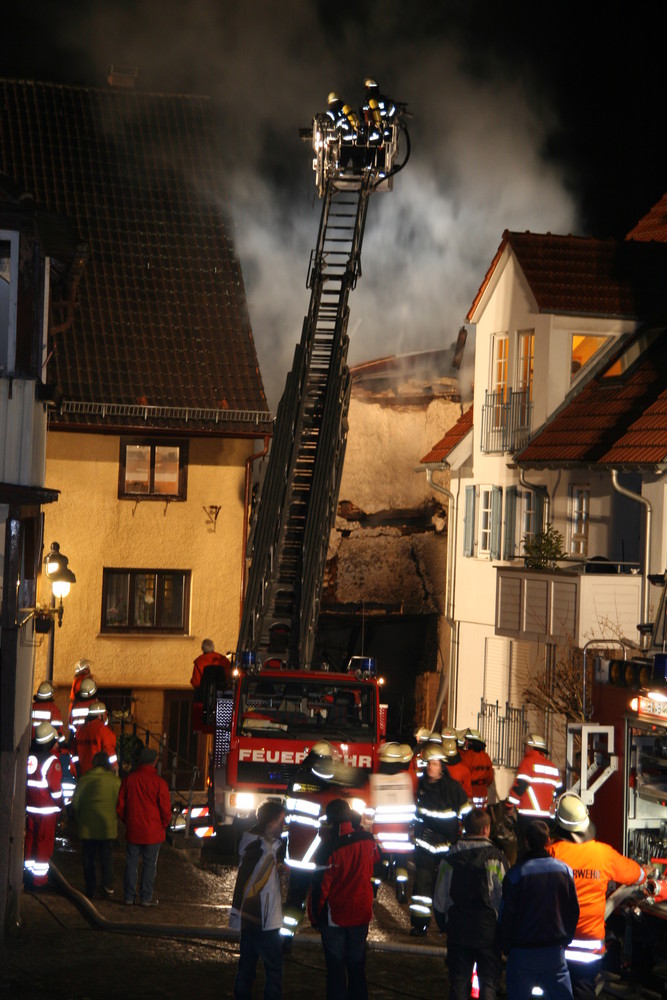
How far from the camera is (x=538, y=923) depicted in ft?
26.1

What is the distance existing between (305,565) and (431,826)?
6.13m

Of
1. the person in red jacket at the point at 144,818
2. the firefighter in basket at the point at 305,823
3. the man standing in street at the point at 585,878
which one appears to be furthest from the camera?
the person in red jacket at the point at 144,818

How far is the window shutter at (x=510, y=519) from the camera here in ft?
76.1

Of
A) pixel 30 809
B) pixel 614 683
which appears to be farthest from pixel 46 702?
pixel 614 683

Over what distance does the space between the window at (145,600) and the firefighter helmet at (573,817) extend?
14.9 m

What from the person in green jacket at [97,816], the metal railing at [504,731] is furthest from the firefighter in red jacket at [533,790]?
the metal railing at [504,731]

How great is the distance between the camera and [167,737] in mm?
22844

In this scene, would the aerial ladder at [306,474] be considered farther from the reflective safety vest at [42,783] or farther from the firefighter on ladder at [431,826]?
the firefighter on ladder at [431,826]

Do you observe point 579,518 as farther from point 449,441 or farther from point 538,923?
point 538,923

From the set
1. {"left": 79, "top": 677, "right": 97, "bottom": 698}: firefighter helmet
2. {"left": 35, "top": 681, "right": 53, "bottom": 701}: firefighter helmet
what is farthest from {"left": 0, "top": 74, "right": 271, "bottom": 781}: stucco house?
{"left": 35, "top": 681, "right": 53, "bottom": 701}: firefighter helmet

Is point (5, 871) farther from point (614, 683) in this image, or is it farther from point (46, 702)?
point (614, 683)

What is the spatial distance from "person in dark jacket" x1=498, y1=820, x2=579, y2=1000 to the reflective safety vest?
6212 mm

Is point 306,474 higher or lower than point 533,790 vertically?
higher

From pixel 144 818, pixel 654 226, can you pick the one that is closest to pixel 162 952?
pixel 144 818
